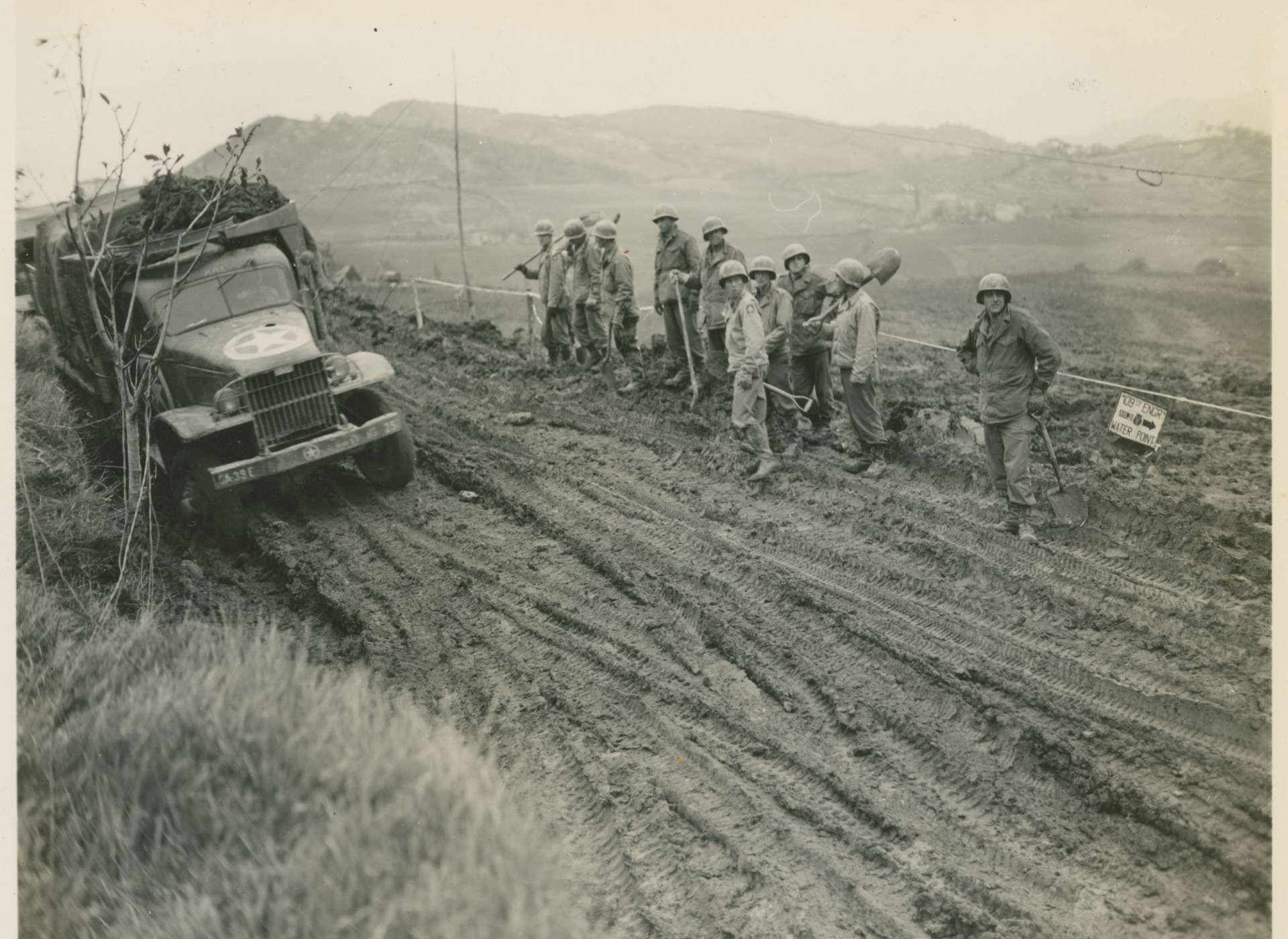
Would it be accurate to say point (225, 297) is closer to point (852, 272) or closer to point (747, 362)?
point (747, 362)

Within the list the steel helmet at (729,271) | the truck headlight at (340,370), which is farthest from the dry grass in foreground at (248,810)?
the steel helmet at (729,271)

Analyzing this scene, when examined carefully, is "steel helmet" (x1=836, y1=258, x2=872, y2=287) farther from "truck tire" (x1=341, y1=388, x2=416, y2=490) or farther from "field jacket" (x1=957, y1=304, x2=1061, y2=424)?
"truck tire" (x1=341, y1=388, x2=416, y2=490)

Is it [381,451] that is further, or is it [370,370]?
[370,370]

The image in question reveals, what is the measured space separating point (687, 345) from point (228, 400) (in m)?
4.78

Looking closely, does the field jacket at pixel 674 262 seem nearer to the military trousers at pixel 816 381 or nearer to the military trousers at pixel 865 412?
the military trousers at pixel 816 381

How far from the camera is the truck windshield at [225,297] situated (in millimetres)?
8734

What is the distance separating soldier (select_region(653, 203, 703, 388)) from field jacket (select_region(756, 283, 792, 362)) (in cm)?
171

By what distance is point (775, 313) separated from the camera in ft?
30.4

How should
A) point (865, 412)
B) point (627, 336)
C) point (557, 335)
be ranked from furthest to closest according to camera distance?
1. point (557, 335)
2. point (627, 336)
3. point (865, 412)

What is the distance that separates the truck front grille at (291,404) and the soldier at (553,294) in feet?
14.4

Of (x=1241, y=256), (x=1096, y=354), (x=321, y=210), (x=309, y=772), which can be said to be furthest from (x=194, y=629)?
(x=321, y=210)

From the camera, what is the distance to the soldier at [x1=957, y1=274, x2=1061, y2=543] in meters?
7.33


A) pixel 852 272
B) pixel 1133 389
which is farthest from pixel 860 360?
pixel 1133 389

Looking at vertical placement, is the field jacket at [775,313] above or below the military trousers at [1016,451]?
above
